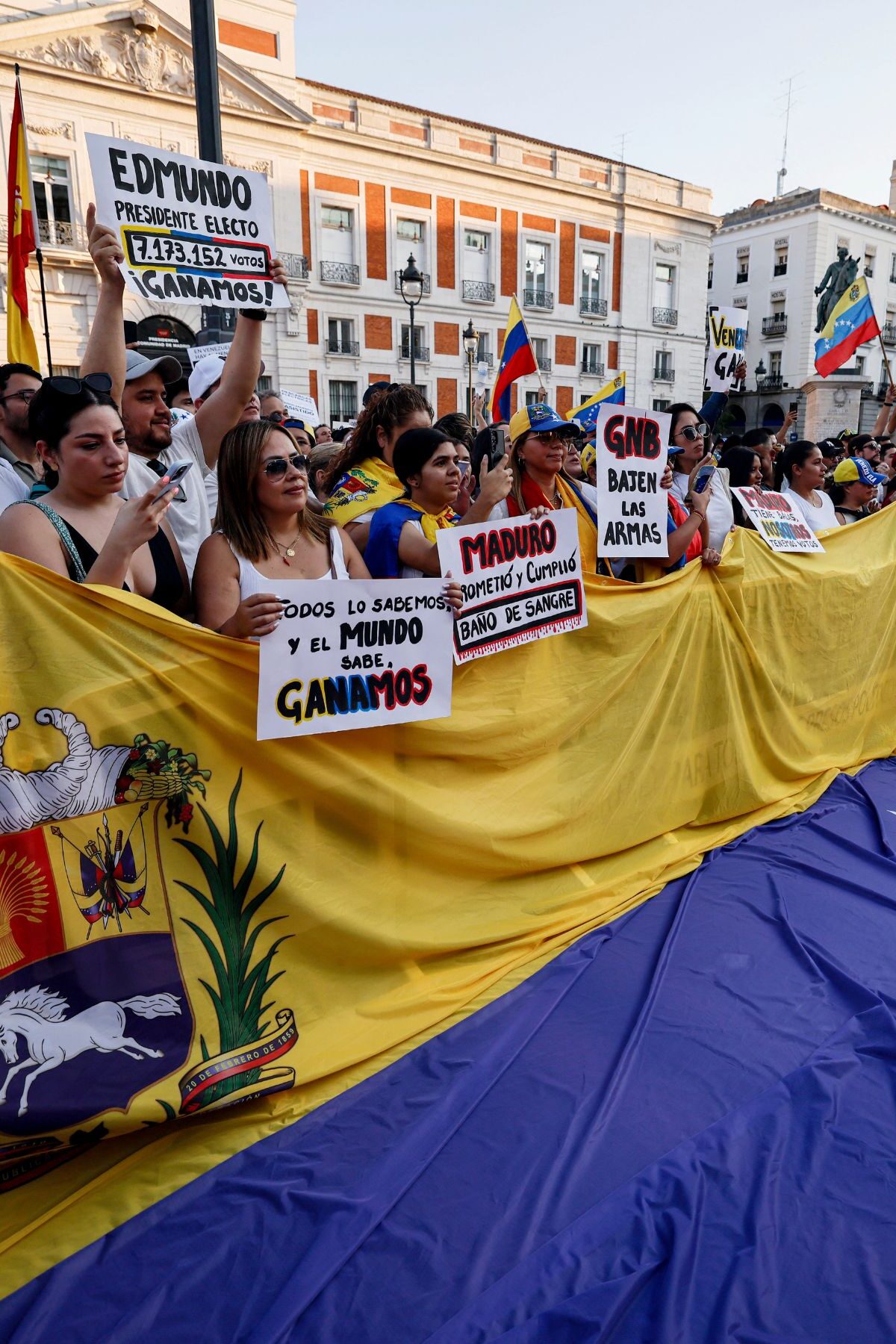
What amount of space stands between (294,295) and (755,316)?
29.5 m

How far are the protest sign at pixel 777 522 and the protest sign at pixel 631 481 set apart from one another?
2.44 ft

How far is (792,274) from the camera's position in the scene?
145 ft

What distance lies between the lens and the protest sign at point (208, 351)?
179 inches

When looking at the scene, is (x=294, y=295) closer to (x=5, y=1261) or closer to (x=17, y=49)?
(x=17, y=49)

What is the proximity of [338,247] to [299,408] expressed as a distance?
24684 mm

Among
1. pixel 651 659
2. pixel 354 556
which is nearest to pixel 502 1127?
pixel 354 556

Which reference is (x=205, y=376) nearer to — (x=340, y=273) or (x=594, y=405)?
(x=594, y=405)

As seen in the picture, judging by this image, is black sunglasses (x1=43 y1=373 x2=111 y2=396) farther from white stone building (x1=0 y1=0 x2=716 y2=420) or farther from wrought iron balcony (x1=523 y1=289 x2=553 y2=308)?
wrought iron balcony (x1=523 y1=289 x2=553 y2=308)

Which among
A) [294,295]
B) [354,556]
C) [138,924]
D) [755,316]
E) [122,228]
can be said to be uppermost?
[755,316]

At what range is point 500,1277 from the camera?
185 cm

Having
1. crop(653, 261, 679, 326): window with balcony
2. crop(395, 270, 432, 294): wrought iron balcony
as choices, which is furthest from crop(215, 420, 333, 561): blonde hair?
crop(653, 261, 679, 326): window with balcony

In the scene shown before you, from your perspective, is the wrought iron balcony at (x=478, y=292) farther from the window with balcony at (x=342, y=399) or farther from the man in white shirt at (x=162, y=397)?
the man in white shirt at (x=162, y=397)

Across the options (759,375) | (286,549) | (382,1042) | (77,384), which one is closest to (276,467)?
(286,549)

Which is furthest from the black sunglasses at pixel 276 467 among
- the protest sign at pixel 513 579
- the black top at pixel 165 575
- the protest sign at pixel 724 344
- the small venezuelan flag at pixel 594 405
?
the protest sign at pixel 724 344
